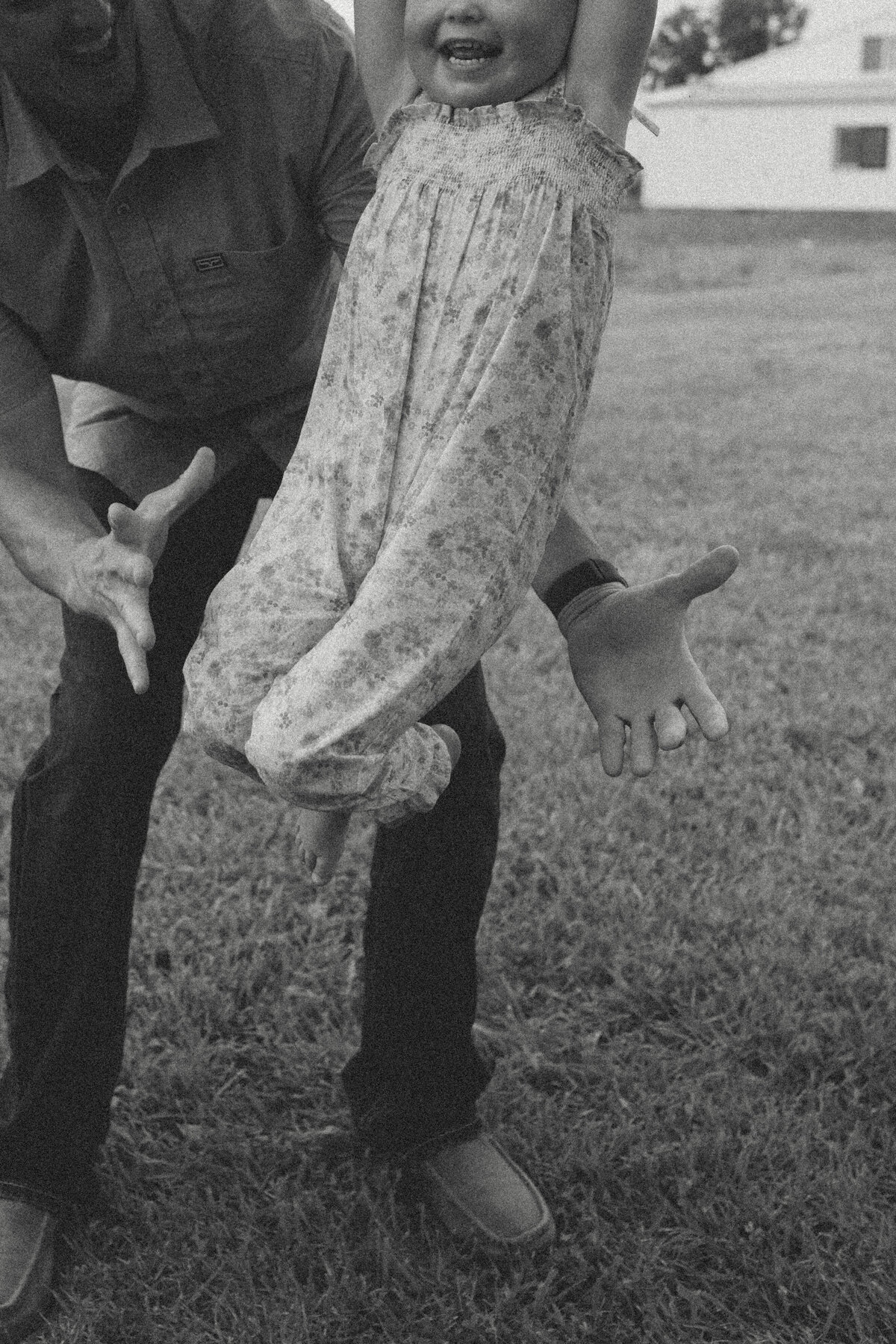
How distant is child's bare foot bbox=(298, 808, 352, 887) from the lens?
6.84ft

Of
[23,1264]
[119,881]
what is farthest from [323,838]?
[23,1264]

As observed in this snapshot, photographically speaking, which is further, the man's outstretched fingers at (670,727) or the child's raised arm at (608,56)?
the man's outstretched fingers at (670,727)

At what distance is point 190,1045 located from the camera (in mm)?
3082

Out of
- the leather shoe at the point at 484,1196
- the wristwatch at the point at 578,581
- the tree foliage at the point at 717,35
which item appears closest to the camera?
the wristwatch at the point at 578,581

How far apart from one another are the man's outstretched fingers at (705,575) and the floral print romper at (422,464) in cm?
23

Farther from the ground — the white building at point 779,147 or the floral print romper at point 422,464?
the floral print romper at point 422,464

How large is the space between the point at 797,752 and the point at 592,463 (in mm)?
3521

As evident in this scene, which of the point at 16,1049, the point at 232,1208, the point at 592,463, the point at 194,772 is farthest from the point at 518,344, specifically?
the point at 592,463

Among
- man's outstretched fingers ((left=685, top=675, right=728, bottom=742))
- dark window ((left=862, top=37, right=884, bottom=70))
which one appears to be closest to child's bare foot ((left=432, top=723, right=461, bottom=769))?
man's outstretched fingers ((left=685, top=675, right=728, bottom=742))

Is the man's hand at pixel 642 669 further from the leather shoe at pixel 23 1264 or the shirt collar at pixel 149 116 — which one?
the leather shoe at pixel 23 1264

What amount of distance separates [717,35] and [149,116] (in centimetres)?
5623

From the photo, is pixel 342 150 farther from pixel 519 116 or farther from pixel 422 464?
pixel 422 464

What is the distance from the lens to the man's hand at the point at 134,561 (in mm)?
1962

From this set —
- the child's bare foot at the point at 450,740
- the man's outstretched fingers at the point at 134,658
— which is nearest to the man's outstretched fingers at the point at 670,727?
the child's bare foot at the point at 450,740
